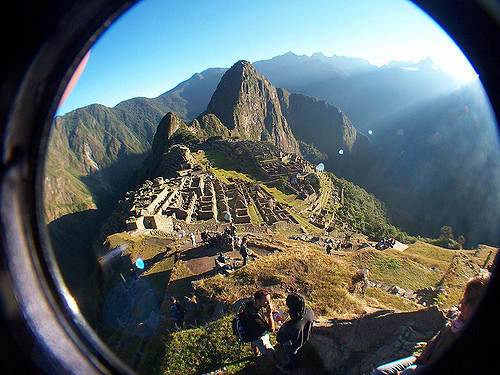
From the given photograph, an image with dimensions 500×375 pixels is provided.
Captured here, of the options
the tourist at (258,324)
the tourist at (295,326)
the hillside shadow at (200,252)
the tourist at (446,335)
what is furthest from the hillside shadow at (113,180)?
the tourist at (446,335)

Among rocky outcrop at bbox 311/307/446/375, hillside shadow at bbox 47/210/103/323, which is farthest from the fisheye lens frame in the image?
hillside shadow at bbox 47/210/103/323

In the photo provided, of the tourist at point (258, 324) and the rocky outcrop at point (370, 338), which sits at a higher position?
the tourist at point (258, 324)

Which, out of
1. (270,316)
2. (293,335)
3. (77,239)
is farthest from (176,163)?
(293,335)

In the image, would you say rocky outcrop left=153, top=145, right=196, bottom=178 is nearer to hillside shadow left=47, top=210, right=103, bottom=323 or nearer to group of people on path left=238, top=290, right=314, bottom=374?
hillside shadow left=47, top=210, right=103, bottom=323

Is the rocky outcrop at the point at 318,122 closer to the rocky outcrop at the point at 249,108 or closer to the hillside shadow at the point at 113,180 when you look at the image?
the rocky outcrop at the point at 249,108

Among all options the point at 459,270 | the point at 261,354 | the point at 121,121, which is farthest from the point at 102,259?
the point at 121,121

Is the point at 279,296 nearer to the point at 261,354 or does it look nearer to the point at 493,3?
the point at 261,354

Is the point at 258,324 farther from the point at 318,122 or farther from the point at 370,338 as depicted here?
the point at 318,122
